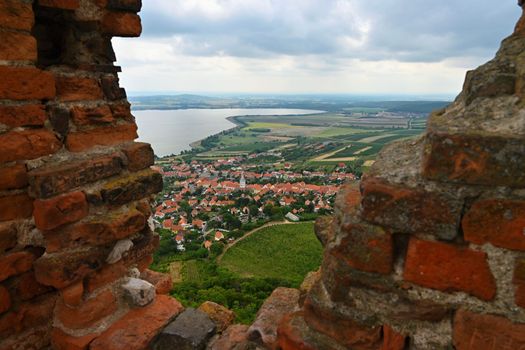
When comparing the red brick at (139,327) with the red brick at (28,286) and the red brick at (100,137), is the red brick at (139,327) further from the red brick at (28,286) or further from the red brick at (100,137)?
the red brick at (100,137)

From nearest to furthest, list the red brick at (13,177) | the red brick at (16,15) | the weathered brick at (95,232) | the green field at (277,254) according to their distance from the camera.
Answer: the red brick at (16,15) → the red brick at (13,177) → the weathered brick at (95,232) → the green field at (277,254)

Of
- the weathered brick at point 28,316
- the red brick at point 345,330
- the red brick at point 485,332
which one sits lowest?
the weathered brick at point 28,316

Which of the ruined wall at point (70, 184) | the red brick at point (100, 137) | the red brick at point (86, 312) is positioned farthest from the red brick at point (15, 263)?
the red brick at point (100, 137)

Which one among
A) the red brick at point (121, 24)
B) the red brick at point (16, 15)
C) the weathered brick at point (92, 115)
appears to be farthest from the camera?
the red brick at point (121, 24)

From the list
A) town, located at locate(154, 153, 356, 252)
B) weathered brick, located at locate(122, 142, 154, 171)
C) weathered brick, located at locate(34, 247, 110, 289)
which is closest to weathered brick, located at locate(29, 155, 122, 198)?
weathered brick, located at locate(122, 142, 154, 171)

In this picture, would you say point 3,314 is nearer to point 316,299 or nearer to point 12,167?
point 12,167

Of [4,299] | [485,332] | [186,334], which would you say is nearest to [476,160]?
[485,332]

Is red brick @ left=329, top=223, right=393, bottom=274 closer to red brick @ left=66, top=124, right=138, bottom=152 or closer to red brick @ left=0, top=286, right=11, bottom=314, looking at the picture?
red brick @ left=66, top=124, right=138, bottom=152
